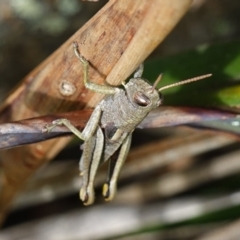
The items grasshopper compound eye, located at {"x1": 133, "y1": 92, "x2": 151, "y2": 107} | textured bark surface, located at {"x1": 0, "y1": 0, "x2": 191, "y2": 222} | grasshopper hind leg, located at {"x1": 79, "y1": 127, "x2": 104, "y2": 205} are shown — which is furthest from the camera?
grasshopper hind leg, located at {"x1": 79, "y1": 127, "x2": 104, "y2": 205}

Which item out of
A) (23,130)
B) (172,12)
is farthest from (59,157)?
(172,12)

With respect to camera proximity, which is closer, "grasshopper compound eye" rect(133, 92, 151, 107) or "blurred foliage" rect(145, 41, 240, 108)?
"grasshopper compound eye" rect(133, 92, 151, 107)

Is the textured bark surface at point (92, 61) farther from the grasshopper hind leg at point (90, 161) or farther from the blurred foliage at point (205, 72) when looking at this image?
the blurred foliage at point (205, 72)

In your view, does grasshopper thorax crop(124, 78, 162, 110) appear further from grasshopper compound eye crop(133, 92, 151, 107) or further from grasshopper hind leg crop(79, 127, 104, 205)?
grasshopper hind leg crop(79, 127, 104, 205)

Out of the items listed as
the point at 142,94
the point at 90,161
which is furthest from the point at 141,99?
the point at 90,161

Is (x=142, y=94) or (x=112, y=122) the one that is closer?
(x=142, y=94)

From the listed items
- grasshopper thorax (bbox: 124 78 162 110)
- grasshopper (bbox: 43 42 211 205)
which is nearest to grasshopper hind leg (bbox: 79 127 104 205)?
grasshopper (bbox: 43 42 211 205)

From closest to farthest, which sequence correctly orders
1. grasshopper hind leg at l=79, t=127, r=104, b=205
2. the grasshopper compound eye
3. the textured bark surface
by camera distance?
the textured bark surface
the grasshopper compound eye
grasshopper hind leg at l=79, t=127, r=104, b=205

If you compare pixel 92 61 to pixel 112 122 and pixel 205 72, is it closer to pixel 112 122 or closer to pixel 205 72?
pixel 112 122
